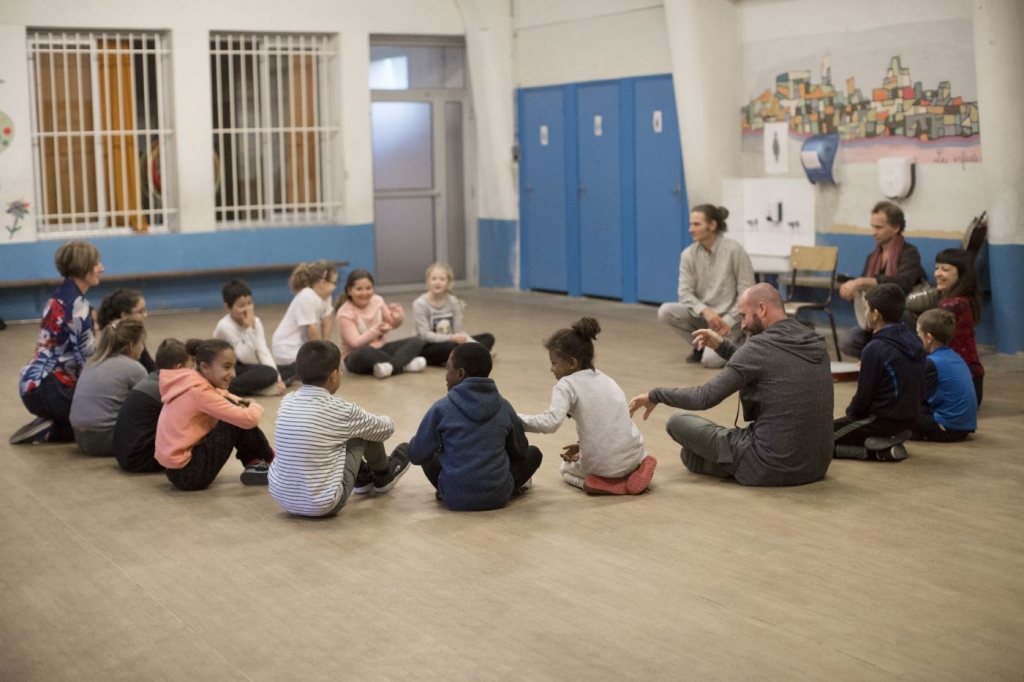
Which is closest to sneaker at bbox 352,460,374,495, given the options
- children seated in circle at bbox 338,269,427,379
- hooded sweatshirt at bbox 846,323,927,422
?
hooded sweatshirt at bbox 846,323,927,422

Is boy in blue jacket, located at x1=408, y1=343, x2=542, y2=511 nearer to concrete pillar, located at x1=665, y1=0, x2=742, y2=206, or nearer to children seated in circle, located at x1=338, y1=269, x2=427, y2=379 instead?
children seated in circle, located at x1=338, y1=269, x2=427, y2=379

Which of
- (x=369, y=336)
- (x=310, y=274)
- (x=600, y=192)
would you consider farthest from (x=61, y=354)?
(x=600, y=192)

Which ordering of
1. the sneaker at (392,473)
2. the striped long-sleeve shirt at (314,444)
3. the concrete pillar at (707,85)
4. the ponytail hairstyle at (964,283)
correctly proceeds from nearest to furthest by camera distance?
the striped long-sleeve shirt at (314,444), the sneaker at (392,473), the ponytail hairstyle at (964,283), the concrete pillar at (707,85)

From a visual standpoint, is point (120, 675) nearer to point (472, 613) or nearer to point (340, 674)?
point (340, 674)

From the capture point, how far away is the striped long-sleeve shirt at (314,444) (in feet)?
16.4

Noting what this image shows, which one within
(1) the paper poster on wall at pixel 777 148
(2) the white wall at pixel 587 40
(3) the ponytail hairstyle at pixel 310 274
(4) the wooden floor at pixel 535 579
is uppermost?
(2) the white wall at pixel 587 40

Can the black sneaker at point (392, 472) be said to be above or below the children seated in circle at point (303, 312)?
below

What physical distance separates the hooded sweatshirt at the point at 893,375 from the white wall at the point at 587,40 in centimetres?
616

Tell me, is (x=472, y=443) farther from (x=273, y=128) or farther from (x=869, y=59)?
(x=273, y=128)

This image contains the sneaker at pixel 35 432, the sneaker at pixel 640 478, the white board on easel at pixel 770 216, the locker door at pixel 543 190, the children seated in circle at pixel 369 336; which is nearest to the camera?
the sneaker at pixel 640 478

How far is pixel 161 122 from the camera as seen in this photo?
40.2ft

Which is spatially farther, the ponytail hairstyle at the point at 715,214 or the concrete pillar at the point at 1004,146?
the ponytail hairstyle at the point at 715,214

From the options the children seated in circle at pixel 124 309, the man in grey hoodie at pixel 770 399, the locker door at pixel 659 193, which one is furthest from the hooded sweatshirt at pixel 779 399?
the locker door at pixel 659 193

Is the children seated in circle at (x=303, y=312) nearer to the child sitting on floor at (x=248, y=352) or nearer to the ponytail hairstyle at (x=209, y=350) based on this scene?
the child sitting on floor at (x=248, y=352)
